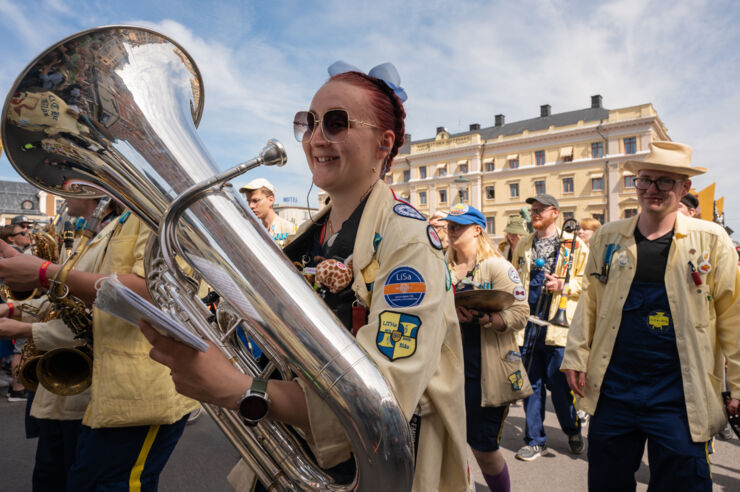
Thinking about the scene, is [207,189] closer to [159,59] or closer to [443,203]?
[159,59]

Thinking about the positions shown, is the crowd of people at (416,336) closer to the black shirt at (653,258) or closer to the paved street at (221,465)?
the black shirt at (653,258)

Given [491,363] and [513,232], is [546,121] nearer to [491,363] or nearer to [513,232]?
[513,232]

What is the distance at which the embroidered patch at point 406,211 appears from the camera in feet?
4.26

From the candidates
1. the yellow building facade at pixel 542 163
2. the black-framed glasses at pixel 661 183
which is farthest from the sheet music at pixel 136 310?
the yellow building facade at pixel 542 163

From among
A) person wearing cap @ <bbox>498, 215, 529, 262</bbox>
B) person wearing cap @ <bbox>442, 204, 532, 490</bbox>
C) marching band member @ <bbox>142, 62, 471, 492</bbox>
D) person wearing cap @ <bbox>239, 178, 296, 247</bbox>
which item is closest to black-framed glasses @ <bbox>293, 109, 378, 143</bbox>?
marching band member @ <bbox>142, 62, 471, 492</bbox>

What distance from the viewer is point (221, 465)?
4164 millimetres

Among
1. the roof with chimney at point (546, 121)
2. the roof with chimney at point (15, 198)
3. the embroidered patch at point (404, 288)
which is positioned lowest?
the embroidered patch at point (404, 288)

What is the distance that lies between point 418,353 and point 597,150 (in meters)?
48.3

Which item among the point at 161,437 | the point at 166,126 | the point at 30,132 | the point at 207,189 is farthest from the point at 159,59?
the point at 161,437

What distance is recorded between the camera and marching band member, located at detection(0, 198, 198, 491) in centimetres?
189

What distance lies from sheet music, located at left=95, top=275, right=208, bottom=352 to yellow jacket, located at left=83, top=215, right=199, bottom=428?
1228 mm

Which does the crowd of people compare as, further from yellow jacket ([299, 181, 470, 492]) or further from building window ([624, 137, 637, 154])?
building window ([624, 137, 637, 154])

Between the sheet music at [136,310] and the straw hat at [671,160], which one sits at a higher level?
the straw hat at [671,160]

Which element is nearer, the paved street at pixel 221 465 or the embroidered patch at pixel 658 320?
the embroidered patch at pixel 658 320
